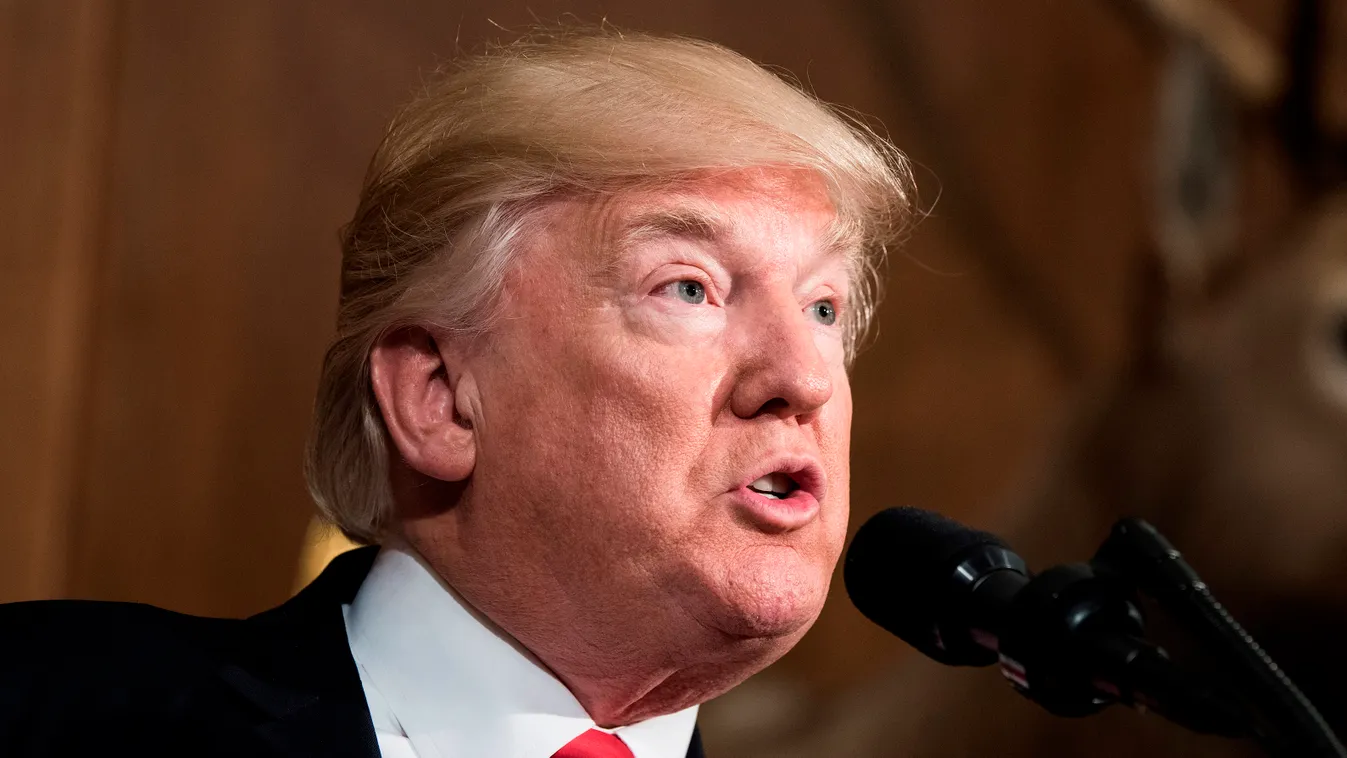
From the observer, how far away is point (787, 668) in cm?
351

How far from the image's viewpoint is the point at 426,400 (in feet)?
4.76

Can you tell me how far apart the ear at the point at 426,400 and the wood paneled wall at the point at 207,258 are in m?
0.93

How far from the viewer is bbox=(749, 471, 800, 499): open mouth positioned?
1.35 m

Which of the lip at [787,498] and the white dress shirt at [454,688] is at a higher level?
the lip at [787,498]

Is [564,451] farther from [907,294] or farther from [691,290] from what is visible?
[907,294]

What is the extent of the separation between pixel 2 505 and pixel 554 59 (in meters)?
1.38

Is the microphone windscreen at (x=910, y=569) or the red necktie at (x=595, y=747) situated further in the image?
the red necktie at (x=595, y=747)

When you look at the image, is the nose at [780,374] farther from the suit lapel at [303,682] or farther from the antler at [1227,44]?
the antler at [1227,44]

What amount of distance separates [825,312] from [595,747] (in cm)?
47

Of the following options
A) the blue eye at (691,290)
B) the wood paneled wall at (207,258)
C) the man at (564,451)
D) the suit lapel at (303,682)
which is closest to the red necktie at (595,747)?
the man at (564,451)

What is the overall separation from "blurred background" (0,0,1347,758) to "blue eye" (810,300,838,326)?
0.94 meters

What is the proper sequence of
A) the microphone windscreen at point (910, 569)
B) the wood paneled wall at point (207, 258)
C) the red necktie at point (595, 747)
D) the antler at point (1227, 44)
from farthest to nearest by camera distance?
the antler at point (1227, 44)
the wood paneled wall at point (207, 258)
the red necktie at point (595, 747)
the microphone windscreen at point (910, 569)

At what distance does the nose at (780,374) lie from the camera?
1317mm

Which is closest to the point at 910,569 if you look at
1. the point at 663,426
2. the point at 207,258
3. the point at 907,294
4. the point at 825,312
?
the point at 663,426
